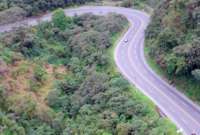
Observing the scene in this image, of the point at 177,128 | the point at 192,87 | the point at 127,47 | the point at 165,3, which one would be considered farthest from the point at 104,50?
the point at 177,128

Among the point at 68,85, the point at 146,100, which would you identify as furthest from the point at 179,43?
A: the point at 68,85

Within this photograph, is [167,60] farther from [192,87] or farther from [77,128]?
[77,128]

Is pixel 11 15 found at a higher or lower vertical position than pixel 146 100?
higher

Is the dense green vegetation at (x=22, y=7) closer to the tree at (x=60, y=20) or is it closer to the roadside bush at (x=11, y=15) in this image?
the roadside bush at (x=11, y=15)

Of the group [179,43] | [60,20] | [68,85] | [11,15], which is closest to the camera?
[179,43]

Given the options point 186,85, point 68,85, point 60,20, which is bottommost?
point 68,85

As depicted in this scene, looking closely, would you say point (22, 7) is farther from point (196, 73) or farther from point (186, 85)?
point (196, 73)

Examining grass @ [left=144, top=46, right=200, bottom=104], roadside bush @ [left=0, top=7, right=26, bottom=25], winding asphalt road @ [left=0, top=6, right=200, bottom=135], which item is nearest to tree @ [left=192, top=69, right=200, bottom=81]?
grass @ [left=144, top=46, right=200, bottom=104]
